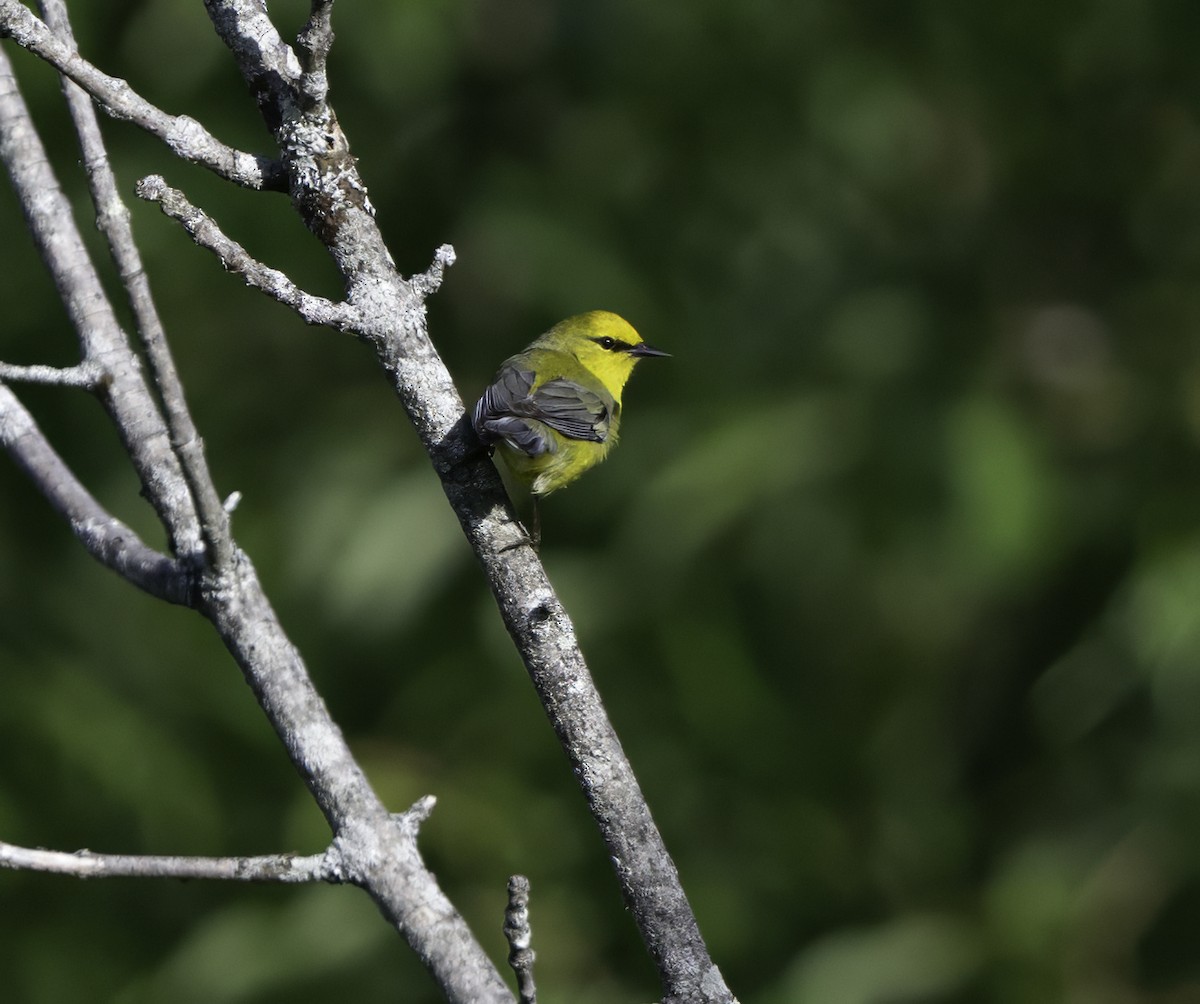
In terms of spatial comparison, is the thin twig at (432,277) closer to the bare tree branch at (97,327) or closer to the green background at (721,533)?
the bare tree branch at (97,327)

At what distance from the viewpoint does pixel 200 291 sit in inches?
201

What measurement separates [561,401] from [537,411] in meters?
0.30

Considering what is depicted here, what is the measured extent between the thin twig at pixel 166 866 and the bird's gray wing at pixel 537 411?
698 mm

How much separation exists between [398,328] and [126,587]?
157 inches

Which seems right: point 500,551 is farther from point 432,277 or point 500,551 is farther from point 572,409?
point 572,409

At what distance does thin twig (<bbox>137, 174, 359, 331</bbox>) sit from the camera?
5.12ft

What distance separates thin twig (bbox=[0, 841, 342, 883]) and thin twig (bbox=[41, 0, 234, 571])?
1.34ft

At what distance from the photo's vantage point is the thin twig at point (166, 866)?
154 cm

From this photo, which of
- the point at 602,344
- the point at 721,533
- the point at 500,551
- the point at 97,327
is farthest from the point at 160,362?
the point at 721,533

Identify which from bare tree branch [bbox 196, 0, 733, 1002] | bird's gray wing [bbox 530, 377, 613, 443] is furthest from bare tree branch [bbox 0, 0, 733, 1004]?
bird's gray wing [bbox 530, 377, 613, 443]

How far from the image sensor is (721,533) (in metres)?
4.32

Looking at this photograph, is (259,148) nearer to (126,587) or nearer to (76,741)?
(126,587)

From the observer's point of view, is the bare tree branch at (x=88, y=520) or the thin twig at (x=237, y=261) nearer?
the thin twig at (x=237, y=261)

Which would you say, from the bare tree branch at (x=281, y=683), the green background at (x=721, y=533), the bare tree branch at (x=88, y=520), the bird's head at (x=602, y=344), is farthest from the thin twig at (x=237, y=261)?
the green background at (x=721, y=533)
